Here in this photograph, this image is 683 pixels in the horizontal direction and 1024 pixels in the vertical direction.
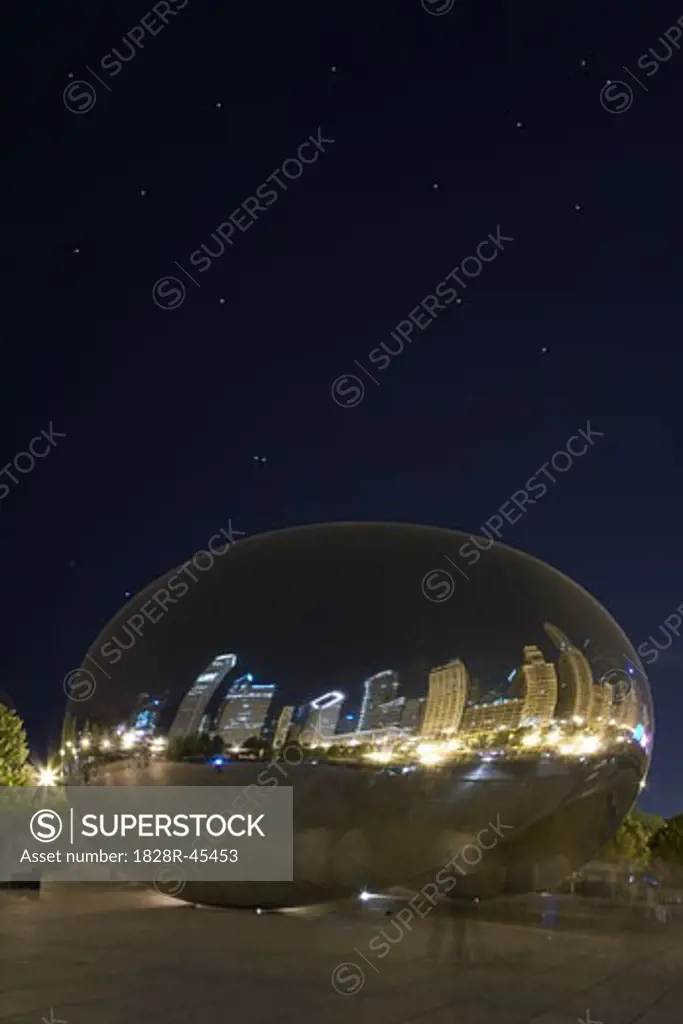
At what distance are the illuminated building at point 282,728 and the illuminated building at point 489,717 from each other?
1.84 m

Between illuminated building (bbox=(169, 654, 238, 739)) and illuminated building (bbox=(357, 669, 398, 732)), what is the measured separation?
1.52 m

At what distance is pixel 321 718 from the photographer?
11156mm

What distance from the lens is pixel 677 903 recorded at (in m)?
21.8

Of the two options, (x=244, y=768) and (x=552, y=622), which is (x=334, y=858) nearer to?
(x=244, y=768)

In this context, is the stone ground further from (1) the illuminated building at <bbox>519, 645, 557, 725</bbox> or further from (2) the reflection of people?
(1) the illuminated building at <bbox>519, 645, 557, 725</bbox>

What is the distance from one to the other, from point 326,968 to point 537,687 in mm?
3726

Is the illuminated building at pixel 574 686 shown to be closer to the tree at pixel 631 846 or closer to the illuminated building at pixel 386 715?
the illuminated building at pixel 386 715

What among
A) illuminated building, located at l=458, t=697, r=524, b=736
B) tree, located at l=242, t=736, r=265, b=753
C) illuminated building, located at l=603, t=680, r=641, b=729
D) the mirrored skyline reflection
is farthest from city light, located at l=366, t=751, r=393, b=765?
illuminated building, located at l=603, t=680, r=641, b=729

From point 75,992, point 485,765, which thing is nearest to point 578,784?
point 485,765

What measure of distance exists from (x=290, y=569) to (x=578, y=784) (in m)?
4.22

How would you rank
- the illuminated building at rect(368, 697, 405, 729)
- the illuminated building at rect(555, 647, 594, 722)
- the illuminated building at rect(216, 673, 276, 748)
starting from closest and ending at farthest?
the illuminated building at rect(368, 697, 405, 729) → the illuminated building at rect(216, 673, 276, 748) → the illuminated building at rect(555, 647, 594, 722)

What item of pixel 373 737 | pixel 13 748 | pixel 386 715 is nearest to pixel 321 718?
pixel 373 737

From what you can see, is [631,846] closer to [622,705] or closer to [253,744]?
[622,705]

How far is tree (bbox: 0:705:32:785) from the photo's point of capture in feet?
139
